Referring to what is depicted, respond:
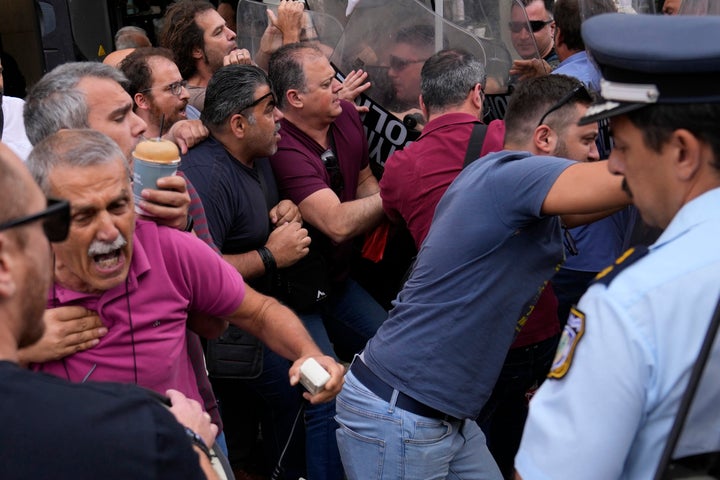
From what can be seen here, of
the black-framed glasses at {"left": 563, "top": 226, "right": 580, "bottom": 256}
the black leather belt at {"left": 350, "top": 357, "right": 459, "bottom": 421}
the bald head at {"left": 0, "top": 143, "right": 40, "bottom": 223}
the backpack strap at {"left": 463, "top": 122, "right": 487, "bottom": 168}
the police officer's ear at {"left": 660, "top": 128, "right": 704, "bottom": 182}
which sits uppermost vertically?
the police officer's ear at {"left": 660, "top": 128, "right": 704, "bottom": 182}

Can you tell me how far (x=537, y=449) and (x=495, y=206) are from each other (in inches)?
41.1

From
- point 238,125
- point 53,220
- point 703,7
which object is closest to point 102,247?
point 53,220

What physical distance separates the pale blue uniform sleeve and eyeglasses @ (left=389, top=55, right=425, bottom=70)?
315 centimetres

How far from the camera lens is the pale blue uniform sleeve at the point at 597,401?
1.42 m

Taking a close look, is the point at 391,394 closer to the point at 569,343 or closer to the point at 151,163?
the point at 151,163

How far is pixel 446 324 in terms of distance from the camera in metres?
2.69

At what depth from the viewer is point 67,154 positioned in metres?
2.26

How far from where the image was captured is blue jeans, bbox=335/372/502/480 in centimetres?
275

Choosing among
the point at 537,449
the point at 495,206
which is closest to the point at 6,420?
the point at 537,449

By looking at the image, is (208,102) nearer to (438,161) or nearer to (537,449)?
(438,161)

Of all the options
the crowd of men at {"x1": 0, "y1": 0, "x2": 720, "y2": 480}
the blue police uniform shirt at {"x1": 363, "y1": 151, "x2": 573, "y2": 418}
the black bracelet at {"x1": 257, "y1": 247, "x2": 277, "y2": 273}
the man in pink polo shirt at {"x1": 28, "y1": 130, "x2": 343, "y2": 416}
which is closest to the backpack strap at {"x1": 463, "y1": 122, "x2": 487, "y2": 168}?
the crowd of men at {"x1": 0, "y1": 0, "x2": 720, "y2": 480}

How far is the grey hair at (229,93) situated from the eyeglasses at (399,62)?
90cm

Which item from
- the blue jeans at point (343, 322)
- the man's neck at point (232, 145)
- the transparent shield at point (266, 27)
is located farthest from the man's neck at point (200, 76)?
the blue jeans at point (343, 322)

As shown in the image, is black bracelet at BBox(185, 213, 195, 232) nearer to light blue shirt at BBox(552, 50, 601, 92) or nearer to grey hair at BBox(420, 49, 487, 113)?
grey hair at BBox(420, 49, 487, 113)
